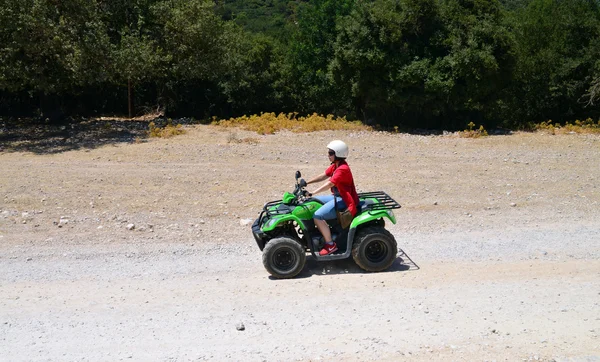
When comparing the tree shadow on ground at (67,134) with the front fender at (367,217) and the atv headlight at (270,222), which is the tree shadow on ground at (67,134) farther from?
the front fender at (367,217)

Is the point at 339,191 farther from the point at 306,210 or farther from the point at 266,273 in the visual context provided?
the point at 266,273

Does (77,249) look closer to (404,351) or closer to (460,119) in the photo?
(404,351)

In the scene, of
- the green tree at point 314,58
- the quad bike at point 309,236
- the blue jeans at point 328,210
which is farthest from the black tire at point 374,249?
the green tree at point 314,58

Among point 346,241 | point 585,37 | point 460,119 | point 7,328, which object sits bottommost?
point 7,328

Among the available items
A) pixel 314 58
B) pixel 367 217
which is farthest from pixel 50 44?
pixel 314 58

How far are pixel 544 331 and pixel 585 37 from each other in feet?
63.9

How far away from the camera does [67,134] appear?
18.3m

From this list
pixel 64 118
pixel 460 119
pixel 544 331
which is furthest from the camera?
pixel 64 118

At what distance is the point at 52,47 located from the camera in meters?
16.8

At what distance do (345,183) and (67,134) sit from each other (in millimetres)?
13385

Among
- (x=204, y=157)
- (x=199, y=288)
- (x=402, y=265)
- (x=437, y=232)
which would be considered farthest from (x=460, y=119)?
(x=199, y=288)

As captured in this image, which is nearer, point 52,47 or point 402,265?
point 402,265

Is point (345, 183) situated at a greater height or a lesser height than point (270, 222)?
greater

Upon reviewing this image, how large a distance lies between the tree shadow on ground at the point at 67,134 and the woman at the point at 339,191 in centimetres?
1056
